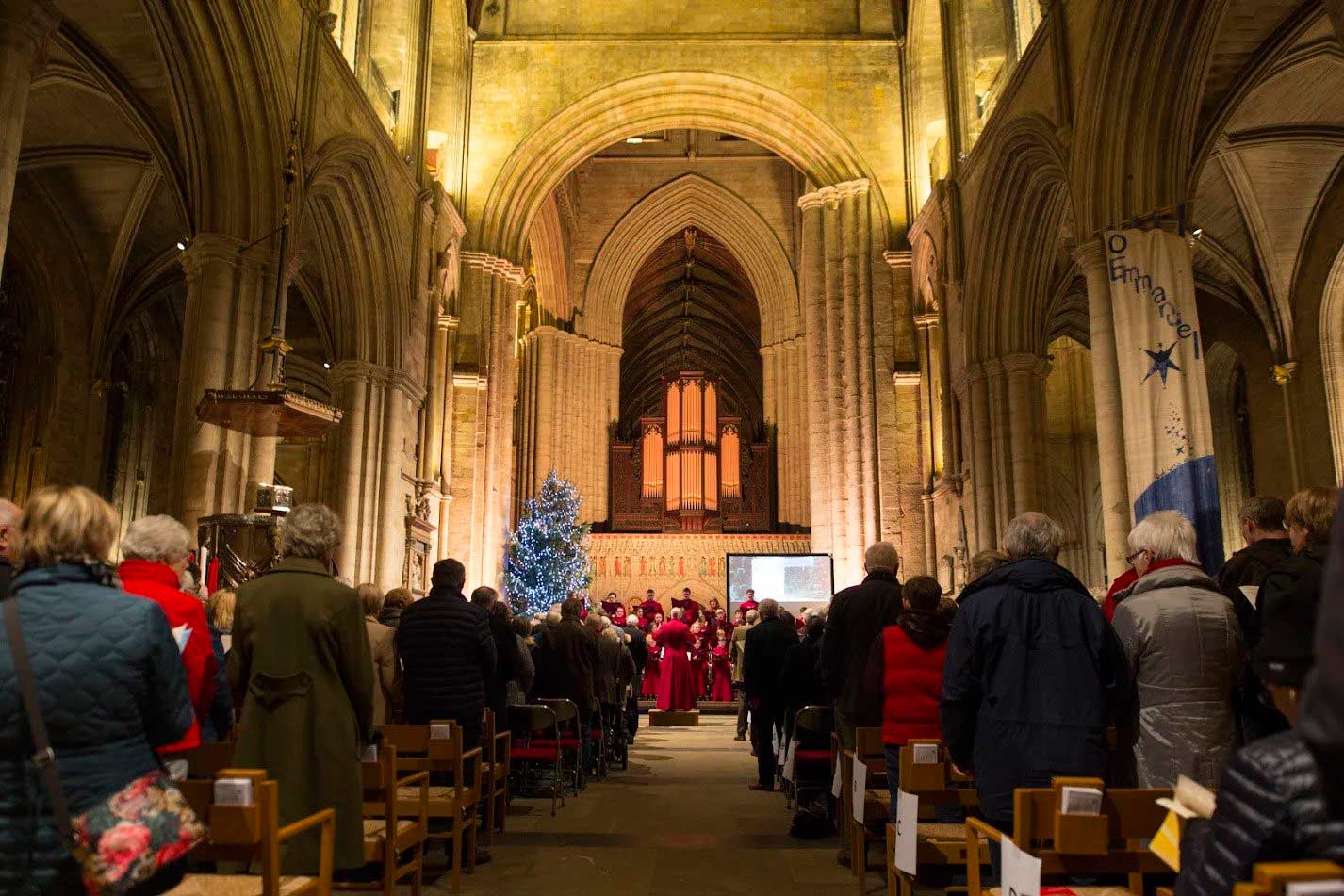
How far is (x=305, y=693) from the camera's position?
10.2 ft

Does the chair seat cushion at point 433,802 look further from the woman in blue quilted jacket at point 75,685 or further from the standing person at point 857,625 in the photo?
the woman in blue quilted jacket at point 75,685

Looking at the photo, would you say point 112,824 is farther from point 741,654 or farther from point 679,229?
point 679,229

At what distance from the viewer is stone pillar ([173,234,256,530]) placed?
367 inches

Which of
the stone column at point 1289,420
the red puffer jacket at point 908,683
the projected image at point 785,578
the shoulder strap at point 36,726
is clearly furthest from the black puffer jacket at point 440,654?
the stone column at point 1289,420

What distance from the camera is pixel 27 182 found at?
48.4 feet

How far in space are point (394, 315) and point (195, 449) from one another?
5509mm

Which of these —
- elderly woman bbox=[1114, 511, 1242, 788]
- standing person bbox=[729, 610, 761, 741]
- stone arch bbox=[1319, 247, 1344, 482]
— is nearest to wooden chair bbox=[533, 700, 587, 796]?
standing person bbox=[729, 610, 761, 741]

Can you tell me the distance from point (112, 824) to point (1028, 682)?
2.28 metres

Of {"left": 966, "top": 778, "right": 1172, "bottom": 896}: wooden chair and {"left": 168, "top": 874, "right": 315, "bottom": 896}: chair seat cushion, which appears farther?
{"left": 168, "top": 874, "right": 315, "bottom": 896}: chair seat cushion

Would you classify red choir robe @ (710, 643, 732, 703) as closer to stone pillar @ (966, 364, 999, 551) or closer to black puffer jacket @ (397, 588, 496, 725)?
stone pillar @ (966, 364, 999, 551)

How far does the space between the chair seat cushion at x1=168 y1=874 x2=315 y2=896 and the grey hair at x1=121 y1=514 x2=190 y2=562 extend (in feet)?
2.96

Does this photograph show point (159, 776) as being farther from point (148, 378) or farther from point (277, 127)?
point (148, 378)

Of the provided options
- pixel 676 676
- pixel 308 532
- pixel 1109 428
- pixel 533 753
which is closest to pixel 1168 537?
pixel 308 532

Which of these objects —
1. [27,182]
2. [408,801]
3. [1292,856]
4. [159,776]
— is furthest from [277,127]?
[1292,856]
